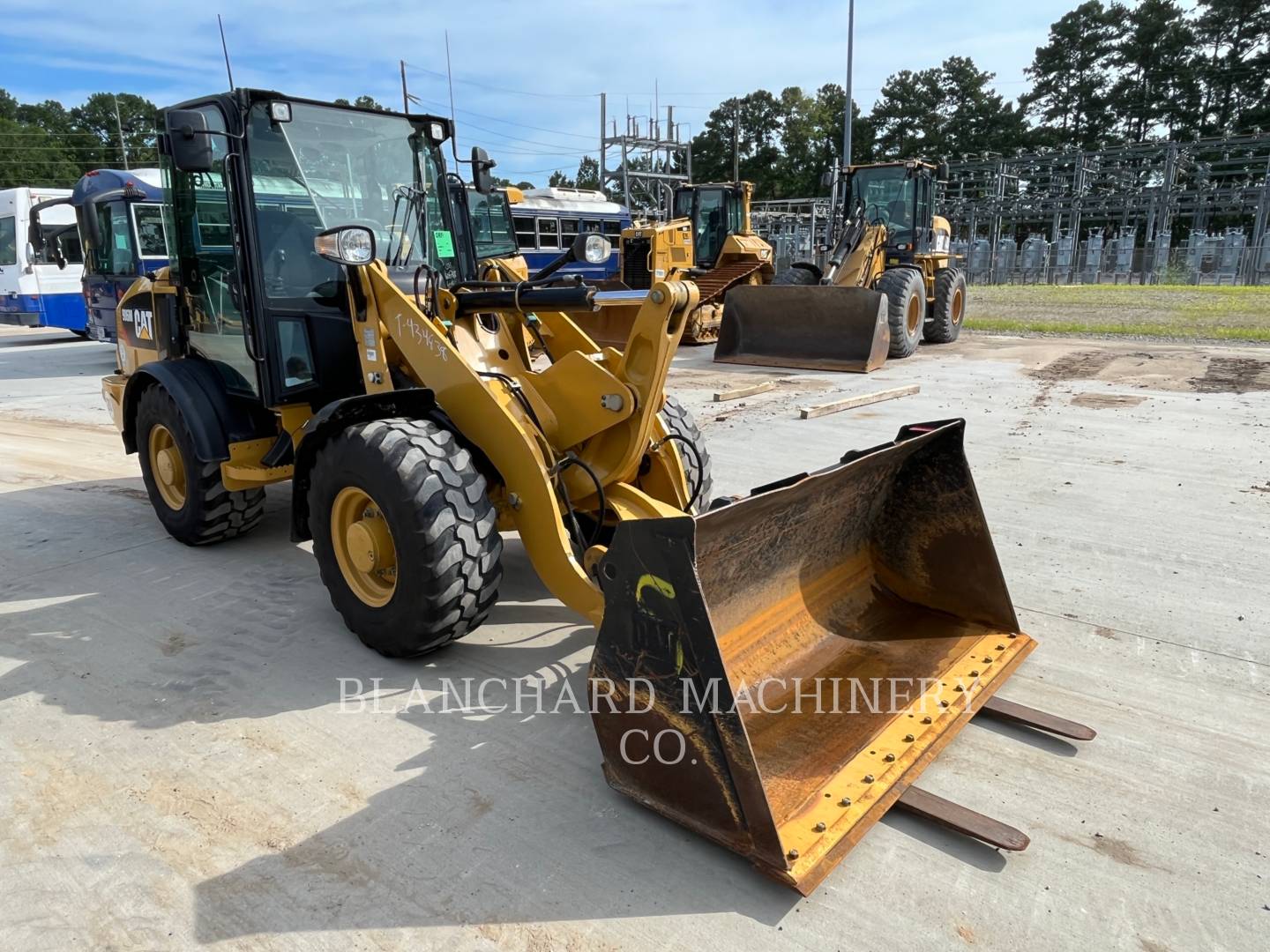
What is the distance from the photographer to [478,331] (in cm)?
430

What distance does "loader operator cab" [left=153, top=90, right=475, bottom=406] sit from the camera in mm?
4141

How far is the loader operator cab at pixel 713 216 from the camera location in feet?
55.8

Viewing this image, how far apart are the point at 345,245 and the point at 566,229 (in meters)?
19.4

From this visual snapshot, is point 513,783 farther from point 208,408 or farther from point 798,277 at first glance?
point 798,277

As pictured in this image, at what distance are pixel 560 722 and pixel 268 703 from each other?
1.23 metres

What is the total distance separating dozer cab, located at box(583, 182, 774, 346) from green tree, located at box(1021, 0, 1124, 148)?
1997 inches

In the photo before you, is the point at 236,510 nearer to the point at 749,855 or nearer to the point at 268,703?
the point at 268,703

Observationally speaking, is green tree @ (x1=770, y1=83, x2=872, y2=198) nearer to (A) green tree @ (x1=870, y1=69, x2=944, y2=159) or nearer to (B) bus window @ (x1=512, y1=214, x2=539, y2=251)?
(A) green tree @ (x1=870, y1=69, x2=944, y2=159)

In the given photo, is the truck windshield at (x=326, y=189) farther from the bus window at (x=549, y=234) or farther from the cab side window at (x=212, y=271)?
the bus window at (x=549, y=234)

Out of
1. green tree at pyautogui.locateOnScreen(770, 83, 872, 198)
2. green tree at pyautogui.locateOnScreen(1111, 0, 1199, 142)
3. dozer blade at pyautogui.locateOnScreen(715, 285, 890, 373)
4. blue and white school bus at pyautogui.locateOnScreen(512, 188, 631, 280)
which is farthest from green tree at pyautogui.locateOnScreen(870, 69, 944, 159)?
dozer blade at pyautogui.locateOnScreen(715, 285, 890, 373)

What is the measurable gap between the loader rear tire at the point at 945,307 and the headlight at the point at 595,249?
12841 millimetres

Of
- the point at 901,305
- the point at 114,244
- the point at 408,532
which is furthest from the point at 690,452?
the point at 114,244

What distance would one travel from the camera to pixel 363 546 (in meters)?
3.63

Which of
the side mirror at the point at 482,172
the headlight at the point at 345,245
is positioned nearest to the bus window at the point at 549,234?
the side mirror at the point at 482,172
